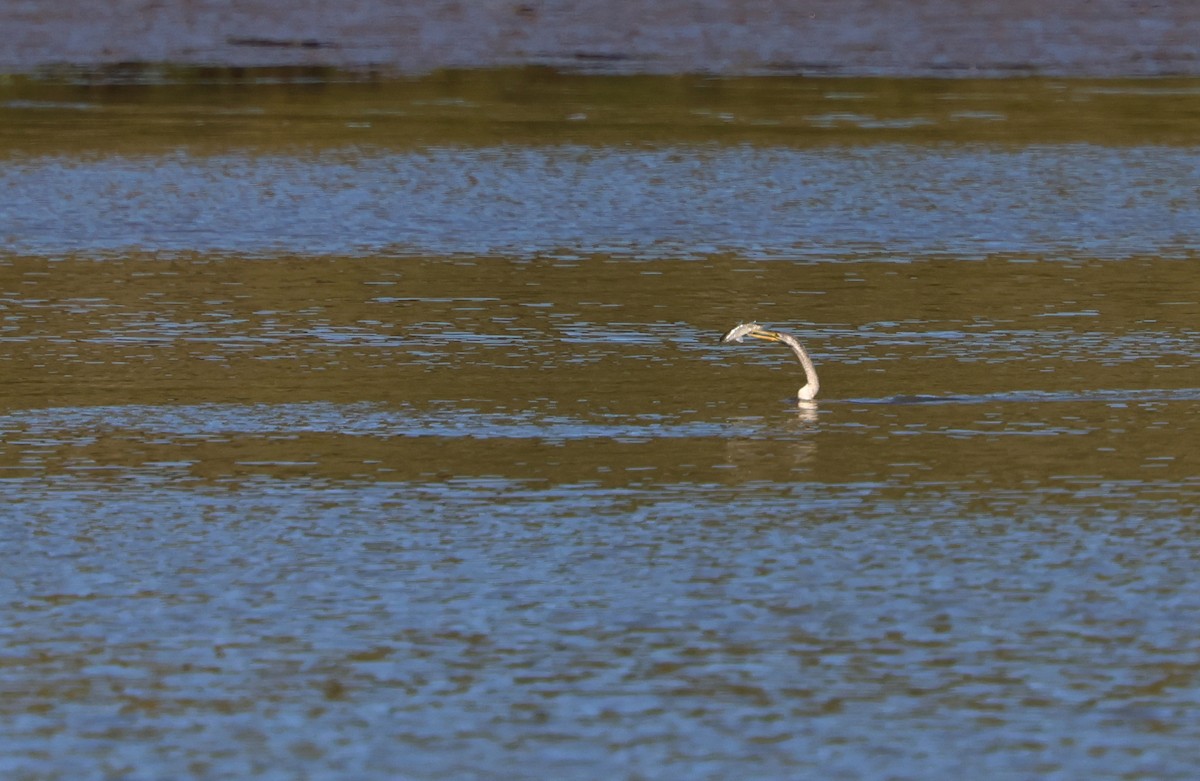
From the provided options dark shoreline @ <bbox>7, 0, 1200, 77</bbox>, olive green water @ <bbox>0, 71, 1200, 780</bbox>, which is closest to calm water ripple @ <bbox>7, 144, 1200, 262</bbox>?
olive green water @ <bbox>0, 71, 1200, 780</bbox>

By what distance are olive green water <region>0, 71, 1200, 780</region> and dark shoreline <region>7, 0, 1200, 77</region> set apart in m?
8.23

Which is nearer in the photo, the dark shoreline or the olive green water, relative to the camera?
the olive green water

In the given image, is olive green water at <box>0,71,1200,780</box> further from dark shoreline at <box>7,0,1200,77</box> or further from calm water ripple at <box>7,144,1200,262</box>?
dark shoreline at <box>7,0,1200,77</box>

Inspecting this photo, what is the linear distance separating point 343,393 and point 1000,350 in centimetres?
405

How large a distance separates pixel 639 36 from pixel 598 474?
22.8 metres

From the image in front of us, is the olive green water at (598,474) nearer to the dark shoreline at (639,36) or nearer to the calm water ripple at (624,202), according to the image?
the calm water ripple at (624,202)

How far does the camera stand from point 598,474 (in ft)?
39.1

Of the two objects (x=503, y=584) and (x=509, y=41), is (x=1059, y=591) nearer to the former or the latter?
(x=503, y=584)

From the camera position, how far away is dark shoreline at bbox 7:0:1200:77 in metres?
32.3

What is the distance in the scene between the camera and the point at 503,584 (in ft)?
32.9

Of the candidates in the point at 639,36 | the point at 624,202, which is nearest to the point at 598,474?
the point at 624,202

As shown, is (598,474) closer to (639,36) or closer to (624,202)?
(624,202)

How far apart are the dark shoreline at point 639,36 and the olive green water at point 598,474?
8234 mm

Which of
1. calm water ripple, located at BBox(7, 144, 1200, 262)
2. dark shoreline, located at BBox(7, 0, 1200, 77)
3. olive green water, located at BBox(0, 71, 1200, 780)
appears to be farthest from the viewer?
dark shoreline, located at BBox(7, 0, 1200, 77)
